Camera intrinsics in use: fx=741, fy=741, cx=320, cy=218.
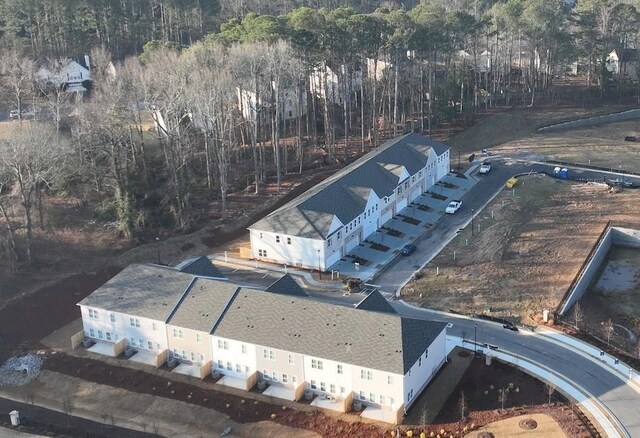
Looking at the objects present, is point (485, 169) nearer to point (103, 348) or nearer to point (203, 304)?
point (203, 304)

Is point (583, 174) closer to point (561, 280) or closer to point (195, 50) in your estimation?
point (561, 280)

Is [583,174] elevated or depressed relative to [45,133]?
depressed

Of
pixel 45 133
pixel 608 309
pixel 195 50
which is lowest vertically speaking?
pixel 608 309

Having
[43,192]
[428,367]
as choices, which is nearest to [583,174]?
[428,367]

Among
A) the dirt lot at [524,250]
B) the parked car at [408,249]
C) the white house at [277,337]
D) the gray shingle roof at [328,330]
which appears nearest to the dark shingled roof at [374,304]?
the white house at [277,337]

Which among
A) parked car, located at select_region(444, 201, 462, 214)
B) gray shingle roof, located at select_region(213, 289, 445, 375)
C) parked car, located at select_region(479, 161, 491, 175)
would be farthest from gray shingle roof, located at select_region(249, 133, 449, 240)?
gray shingle roof, located at select_region(213, 289, 445, 375)

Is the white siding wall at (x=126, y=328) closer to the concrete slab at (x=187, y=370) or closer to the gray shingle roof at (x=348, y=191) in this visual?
the concrete slab at (x=187, y=370)

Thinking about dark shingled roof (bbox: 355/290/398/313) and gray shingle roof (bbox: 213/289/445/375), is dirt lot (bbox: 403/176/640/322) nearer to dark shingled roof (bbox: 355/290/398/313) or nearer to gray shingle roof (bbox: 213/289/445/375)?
dark shingled roof (bbox: 355/290/398/313)

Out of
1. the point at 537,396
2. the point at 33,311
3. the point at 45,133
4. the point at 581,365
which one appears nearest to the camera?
the point at 537,396
